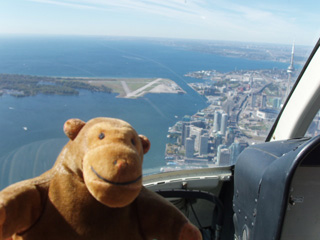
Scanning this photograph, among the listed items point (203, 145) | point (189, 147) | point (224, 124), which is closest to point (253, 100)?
point (224, 124)

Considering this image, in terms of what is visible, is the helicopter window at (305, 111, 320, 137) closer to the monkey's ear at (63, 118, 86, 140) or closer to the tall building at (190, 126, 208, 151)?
the tall building at (190, 126, 208, 151)

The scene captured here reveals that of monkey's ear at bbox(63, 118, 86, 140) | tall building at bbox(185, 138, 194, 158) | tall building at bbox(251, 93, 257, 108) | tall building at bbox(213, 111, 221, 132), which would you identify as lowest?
tall building at bbox(185, 138, 194, 158)

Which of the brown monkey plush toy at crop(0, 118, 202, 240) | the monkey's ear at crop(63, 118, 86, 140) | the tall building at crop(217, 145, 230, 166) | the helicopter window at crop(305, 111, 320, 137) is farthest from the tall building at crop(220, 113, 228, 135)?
the monkey's ear at crop(63, 118, 86, 140)

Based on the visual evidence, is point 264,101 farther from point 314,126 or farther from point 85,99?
point 85,99

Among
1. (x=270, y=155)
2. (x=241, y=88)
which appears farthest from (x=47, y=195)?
(x=241, y=88)

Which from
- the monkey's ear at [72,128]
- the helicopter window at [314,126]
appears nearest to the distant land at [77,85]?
the monkey's ear at [72,128]

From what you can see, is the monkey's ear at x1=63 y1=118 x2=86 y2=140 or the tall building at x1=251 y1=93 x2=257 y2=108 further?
the tall building at x1=251 y1=93 x2=257 y2=108
